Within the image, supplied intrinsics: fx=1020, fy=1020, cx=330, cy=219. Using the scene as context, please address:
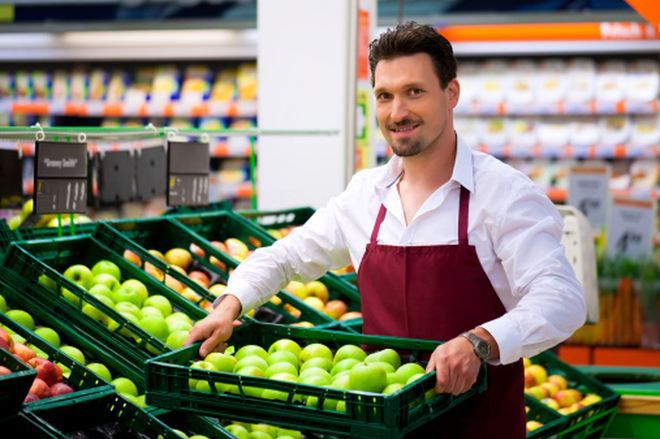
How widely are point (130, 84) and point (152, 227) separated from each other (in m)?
5.67

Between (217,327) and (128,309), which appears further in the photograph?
(128,309)

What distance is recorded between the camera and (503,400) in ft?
8.32

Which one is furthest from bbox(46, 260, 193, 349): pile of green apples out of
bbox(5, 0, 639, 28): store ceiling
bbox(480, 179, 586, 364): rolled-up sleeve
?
bbox(5, 0, 639, 28): store ceiling

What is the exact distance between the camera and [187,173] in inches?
146

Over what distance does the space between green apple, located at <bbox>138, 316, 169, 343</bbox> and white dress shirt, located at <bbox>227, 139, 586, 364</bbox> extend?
12.2 inches

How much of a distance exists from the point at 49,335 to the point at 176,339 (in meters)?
0.33

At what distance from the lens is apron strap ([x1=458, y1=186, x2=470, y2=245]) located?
246cm

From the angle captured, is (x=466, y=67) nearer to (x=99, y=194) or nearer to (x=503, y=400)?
(x=99, y=194)

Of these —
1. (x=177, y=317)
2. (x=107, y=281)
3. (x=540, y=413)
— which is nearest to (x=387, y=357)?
(x=177, y=317)

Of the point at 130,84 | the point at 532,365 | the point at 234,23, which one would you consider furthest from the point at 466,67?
the point at 532,365

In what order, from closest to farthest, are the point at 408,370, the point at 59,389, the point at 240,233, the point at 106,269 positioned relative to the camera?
the point at 408,370 < the point at 59,389 < the point at 106,269 < the point at 240,233

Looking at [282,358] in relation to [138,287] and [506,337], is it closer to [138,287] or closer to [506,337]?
[506,337]

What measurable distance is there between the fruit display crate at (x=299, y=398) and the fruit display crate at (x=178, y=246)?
3.30 feet

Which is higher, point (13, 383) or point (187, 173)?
point (187, 173)
